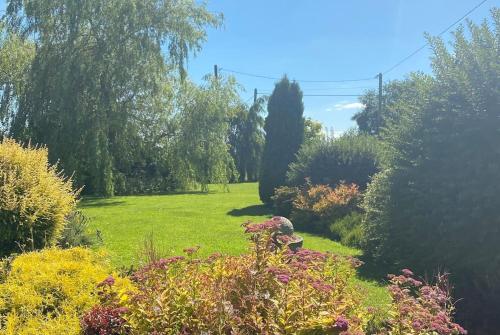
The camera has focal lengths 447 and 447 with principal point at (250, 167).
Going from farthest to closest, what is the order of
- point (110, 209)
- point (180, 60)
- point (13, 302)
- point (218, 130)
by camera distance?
point (218, 130) < point (180, 60) < point (110, 209) < point (13, 302)

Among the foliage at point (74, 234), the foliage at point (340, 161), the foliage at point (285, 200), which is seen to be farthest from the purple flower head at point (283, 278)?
the foliage at point (340, 161)

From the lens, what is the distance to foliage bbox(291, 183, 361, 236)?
10898mm

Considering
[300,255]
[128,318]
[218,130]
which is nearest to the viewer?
[128,318]

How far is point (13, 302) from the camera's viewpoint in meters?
3.39

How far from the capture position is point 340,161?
13.7 metres

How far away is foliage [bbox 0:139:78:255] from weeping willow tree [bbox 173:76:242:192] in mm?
13596

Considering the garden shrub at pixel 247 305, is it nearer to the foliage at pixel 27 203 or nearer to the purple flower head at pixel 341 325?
the purple flower head at pixel 341 325

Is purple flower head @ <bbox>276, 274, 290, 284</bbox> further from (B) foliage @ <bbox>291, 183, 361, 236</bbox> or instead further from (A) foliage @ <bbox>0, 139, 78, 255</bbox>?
(B) foliage @ <bbox>291, 183, 361, 236</bbox>

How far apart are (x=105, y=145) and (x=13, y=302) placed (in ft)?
40.5

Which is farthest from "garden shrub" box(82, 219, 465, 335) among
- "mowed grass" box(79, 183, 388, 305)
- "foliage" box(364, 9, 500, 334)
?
"mowed grass" box(79, 183, 388, 305)

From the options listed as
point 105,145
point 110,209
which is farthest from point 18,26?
point 110,209

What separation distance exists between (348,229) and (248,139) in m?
25.3

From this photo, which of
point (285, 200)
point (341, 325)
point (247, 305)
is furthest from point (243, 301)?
point (285, 200)

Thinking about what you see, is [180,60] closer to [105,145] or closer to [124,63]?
[124,63]
